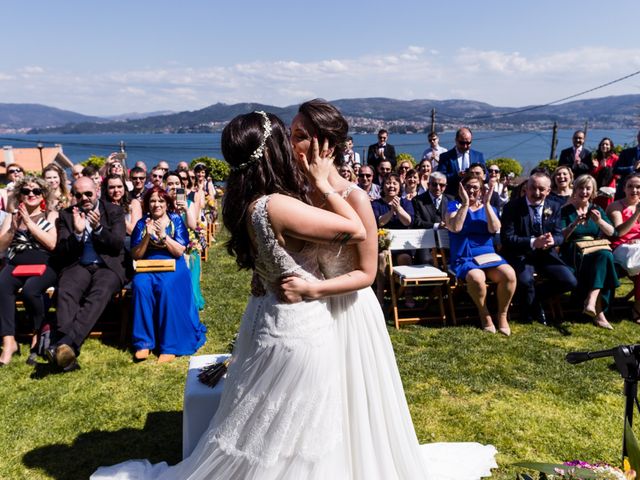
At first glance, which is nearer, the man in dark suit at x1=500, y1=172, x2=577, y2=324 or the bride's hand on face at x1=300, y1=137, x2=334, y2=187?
the bride's hand on face at x1=300, y1=137, x2=334, y2=187

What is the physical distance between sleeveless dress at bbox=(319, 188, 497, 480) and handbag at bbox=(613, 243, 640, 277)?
5088 millimetres

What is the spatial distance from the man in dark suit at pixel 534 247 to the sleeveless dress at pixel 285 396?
15.2 ft

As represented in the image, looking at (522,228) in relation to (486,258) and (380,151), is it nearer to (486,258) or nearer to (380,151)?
(486,258)

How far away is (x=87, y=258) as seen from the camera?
5.75 meters

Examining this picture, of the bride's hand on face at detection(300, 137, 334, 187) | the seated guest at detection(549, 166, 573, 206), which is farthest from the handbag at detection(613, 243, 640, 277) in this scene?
the bride's hand on face at detection(300, 137, 334, 187)

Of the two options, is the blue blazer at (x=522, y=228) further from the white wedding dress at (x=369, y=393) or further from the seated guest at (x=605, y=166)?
the white wedding dress at (x=369, y=393)

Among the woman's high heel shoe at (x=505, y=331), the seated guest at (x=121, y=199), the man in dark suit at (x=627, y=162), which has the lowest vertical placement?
the woman's high heel shoe at (x=505, y=331)

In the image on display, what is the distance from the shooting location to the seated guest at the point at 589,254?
6.37 metres

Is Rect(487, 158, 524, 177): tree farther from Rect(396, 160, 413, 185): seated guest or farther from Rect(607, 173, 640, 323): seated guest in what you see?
Rect(607, 173, 640, 323): seated guest

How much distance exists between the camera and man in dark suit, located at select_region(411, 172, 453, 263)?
23.8ft

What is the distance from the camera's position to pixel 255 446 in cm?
244

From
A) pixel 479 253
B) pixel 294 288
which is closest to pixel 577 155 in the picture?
pixel 479 253

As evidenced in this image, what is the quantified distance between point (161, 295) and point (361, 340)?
3489 mm

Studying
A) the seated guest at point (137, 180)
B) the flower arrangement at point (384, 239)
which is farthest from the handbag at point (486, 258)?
the seated guest at point (137, 180)
